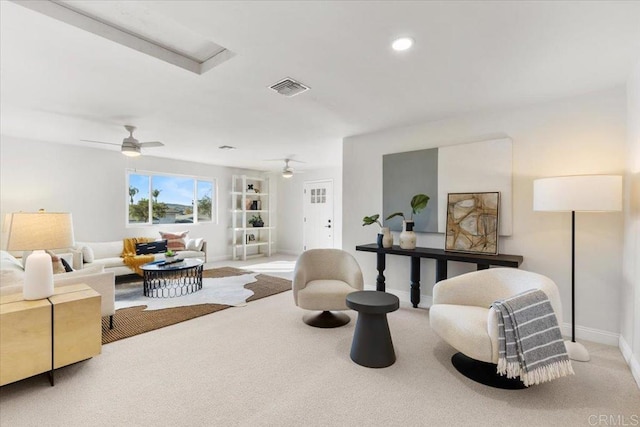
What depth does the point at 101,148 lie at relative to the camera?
545cm

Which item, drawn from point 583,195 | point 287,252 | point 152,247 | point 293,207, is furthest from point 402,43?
point 287,252

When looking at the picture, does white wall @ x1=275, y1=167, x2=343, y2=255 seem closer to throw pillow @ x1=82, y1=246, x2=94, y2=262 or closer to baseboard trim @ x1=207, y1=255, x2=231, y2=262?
baseboard trim @ x1=207, y1=255, x2=231, y2=262

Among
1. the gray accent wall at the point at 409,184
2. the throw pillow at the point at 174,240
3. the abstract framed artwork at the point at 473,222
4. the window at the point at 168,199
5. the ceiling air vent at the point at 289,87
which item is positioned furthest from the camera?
the window at the point at 168,199

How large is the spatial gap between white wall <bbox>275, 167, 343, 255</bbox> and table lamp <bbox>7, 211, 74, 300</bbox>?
590 cm

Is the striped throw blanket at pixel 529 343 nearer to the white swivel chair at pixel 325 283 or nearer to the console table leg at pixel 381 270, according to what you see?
the white swivel chair at pixel 325 283

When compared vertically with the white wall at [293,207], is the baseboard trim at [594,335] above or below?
below

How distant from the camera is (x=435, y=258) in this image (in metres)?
3.34

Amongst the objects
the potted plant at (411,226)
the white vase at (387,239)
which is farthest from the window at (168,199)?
the potted plant at (411,226)

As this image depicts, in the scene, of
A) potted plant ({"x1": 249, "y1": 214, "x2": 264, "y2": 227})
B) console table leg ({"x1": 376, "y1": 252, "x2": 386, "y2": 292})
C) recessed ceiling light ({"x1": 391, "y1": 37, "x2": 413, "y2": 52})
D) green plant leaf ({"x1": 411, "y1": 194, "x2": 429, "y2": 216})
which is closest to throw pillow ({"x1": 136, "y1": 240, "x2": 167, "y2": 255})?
potted plant ({"x1": 249, "y1": 214, "x2": 264, "y2": 227})

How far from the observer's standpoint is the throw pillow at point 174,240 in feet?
19.5

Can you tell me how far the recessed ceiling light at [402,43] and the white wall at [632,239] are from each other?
185 cm

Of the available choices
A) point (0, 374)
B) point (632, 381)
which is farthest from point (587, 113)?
point (0, 374)

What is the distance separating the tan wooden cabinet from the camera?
1924 millimetres

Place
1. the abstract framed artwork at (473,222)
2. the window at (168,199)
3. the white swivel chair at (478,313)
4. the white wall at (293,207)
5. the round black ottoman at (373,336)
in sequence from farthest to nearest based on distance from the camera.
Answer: the white wall at (293,207)
the window at (168,199)
the abstract framed artwork at (473,222)
the round black ottoman at (373,336)
the white swivel chair at (478,313)
